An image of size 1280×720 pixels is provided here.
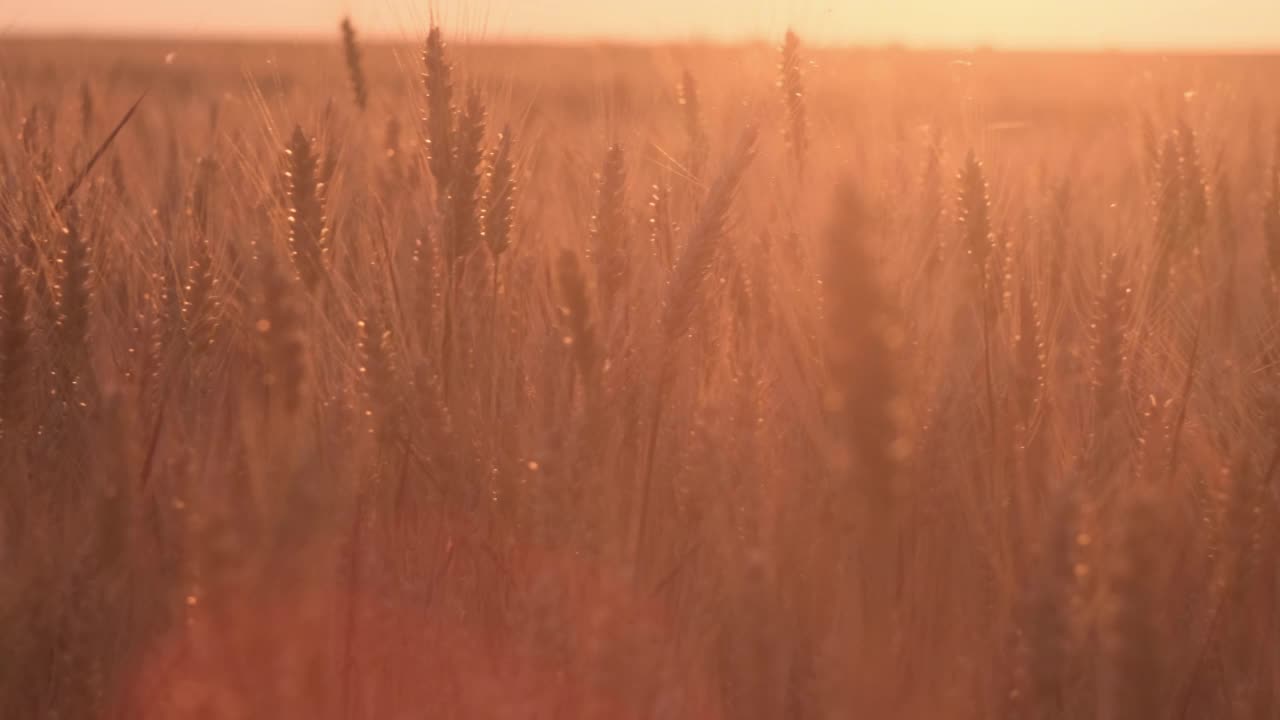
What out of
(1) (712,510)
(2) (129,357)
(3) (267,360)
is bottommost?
(1) (712,510)

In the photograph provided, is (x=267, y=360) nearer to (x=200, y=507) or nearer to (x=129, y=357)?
(x=200, y=507)

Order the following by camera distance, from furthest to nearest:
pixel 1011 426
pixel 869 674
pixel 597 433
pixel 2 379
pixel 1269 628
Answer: pixel 1011 426 → pixel 1269 628 → pixel 2 379 → pixel 597 433 → pixel 869 674

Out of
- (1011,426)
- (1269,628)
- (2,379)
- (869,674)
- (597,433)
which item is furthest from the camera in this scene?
(1011,426)

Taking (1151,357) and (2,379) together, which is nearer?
(2,379)

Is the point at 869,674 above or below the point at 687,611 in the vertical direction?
above

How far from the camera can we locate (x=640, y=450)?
1.52m

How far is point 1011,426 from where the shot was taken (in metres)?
1.59

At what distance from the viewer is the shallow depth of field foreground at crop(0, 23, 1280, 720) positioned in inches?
39.4

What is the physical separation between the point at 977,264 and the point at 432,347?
777 millimetres

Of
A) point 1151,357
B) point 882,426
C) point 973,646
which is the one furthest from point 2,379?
point 1151,357

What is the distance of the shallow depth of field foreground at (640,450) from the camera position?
3.28ft

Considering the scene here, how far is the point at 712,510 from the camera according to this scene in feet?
4.74

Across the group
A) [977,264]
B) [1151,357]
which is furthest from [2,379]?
[1151,357]

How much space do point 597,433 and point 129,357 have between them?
31.0 inches
